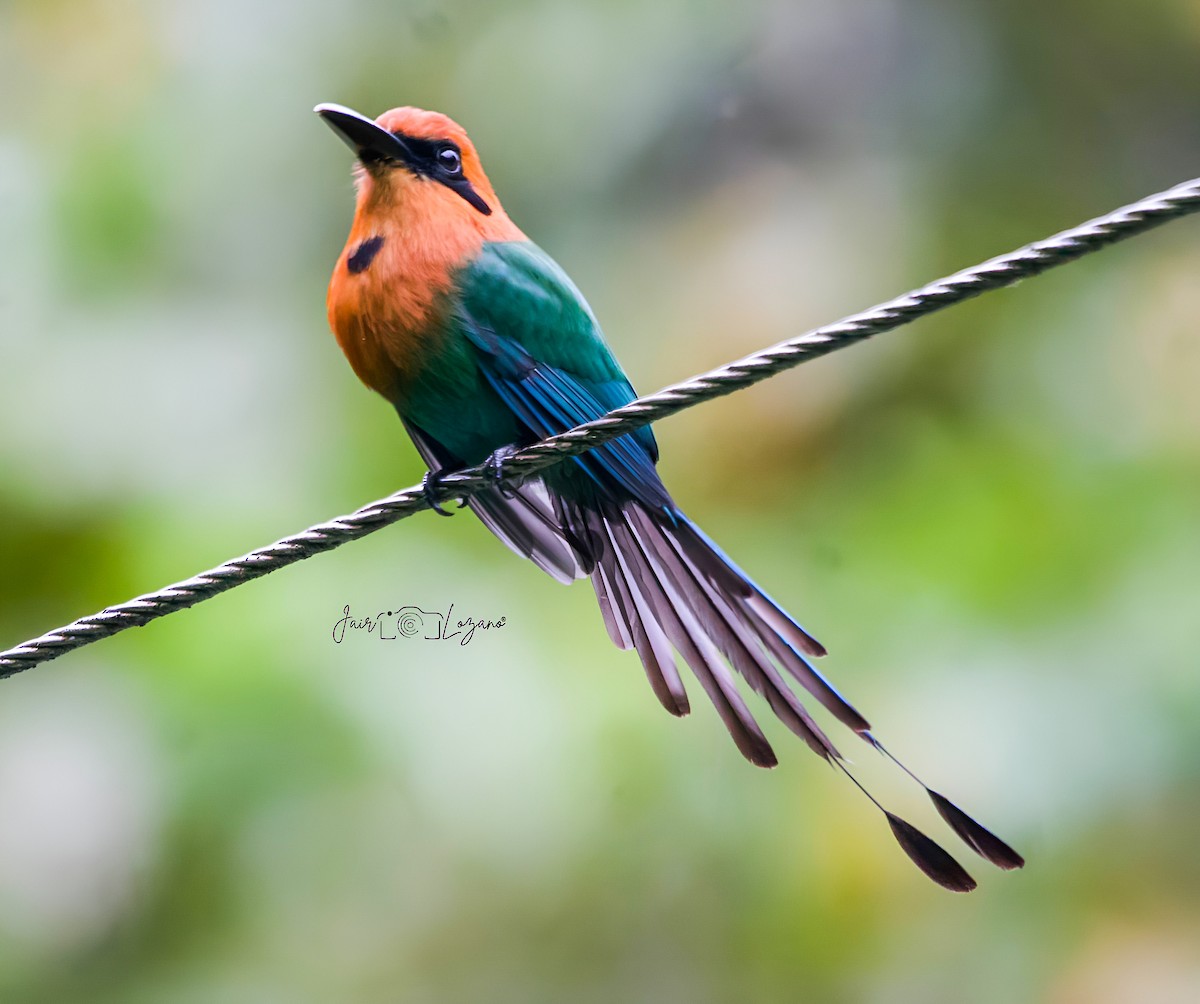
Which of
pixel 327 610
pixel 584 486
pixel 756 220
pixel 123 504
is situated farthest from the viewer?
pixel 756 220

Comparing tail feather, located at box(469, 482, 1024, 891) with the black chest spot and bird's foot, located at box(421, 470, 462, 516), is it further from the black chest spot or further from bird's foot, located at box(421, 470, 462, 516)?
the black chest spot

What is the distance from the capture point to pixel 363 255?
11.3ft

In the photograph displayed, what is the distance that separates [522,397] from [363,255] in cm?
49

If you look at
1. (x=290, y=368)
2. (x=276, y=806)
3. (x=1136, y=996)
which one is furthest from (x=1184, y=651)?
(x=290, y=368)

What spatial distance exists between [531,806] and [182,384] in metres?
2.29

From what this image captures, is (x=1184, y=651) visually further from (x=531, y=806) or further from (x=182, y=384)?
(x=182, y=384)

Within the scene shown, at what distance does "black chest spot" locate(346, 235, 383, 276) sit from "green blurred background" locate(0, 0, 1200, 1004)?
1853 mm

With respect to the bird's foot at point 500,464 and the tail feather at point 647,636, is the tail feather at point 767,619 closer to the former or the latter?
the tail feather at point 647,636

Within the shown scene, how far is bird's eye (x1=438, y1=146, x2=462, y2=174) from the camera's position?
3.71m

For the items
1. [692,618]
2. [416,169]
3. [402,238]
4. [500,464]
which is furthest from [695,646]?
[416,169]

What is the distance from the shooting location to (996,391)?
604cm

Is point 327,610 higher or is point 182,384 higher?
point 182,384

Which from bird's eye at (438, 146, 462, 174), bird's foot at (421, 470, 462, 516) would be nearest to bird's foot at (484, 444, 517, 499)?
bird's foot at (421, 470, 462, 516)
